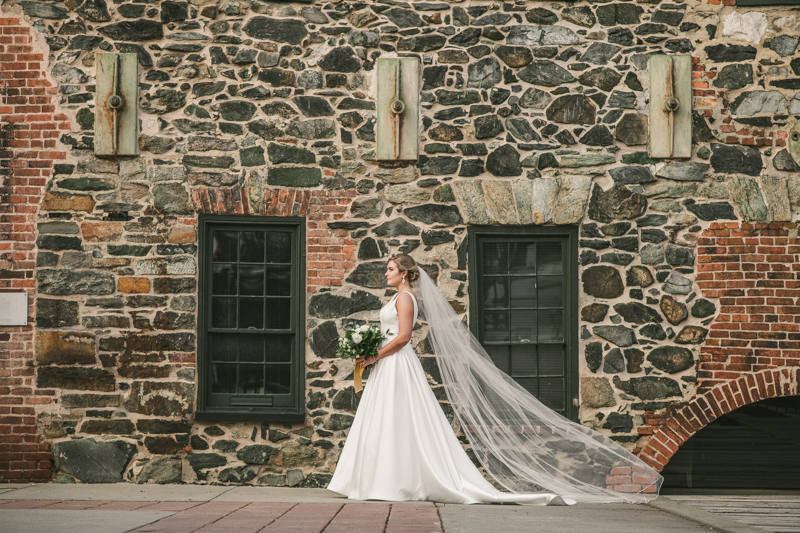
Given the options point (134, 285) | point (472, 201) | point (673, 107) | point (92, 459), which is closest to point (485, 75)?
point (472, 201)

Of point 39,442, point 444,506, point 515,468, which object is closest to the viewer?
point 444,506

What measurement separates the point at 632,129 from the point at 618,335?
6.58 feet

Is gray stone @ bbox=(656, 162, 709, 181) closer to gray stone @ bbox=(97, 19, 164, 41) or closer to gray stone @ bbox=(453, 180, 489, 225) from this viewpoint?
gray stone @ bbox=(453, 180, 489, 225)

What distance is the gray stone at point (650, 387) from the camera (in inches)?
Answer: 272

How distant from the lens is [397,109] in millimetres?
6938

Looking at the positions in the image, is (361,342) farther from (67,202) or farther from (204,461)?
(67,202)

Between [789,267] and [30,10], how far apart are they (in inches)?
301

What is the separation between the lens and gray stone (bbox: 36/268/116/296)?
6.86 m

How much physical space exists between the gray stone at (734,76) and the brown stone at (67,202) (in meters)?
6.14

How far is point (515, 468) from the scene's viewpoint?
6039 millimetres

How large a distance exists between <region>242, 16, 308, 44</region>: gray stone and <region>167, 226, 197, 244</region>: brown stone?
198 centimetres

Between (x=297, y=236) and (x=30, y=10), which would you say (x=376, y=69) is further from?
(x=30, y=10)

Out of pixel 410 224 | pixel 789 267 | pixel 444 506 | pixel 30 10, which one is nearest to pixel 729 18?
pixel 789 267

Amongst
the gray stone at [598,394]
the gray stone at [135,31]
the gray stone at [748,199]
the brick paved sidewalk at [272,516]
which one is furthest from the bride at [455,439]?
the gray stone at [135,31]
